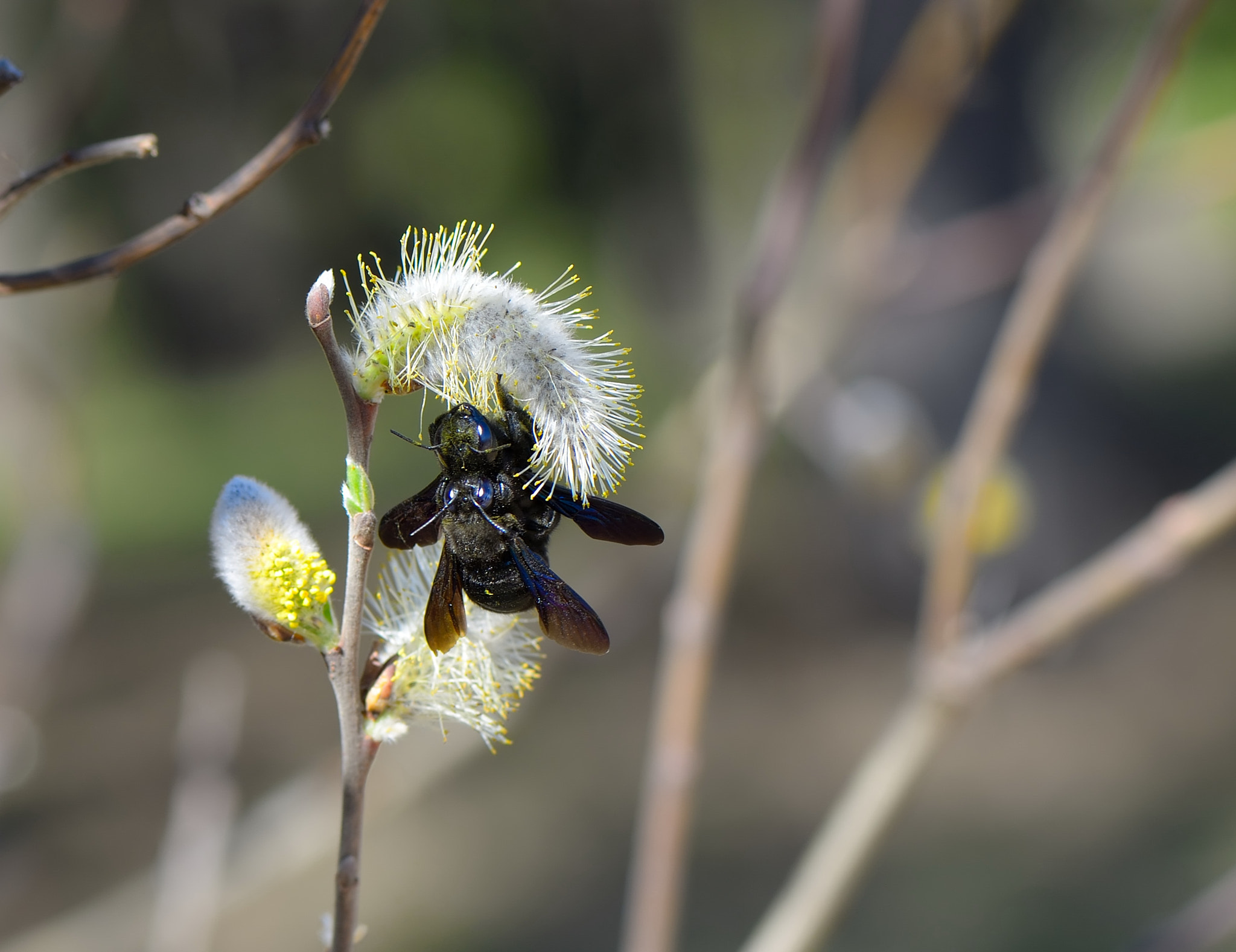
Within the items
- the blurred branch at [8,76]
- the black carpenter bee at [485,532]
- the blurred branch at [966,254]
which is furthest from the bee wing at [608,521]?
the blurred branch at [966,254]

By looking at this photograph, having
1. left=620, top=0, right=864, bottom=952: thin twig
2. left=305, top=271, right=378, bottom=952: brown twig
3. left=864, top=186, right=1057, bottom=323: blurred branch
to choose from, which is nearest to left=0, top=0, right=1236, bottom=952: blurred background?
left=864, top=186, right=1057, bottom=323: blurred branch

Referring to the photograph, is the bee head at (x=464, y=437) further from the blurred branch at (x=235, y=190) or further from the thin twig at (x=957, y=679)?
the thin twig at (x=957, y=679)

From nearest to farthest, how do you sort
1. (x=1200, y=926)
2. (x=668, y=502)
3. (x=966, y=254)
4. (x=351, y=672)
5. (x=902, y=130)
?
(x=351, y=672) → (x=1200, y=926) → (x=902, y=130) → (x=966, y=254) → (x=668, y=502)

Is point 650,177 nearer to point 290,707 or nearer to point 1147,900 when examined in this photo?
point 290,707

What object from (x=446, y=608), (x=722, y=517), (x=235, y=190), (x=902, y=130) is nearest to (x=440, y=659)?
(x=446, y=608)

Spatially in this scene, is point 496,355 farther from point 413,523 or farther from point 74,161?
point 74,161

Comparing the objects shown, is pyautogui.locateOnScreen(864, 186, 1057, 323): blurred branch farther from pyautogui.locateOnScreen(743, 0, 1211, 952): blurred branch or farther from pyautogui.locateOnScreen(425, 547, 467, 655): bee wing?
pyautogui.locateOnScreen(425, 547, 467, 655): bee wing

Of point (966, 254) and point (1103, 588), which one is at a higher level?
point (966, 254)
